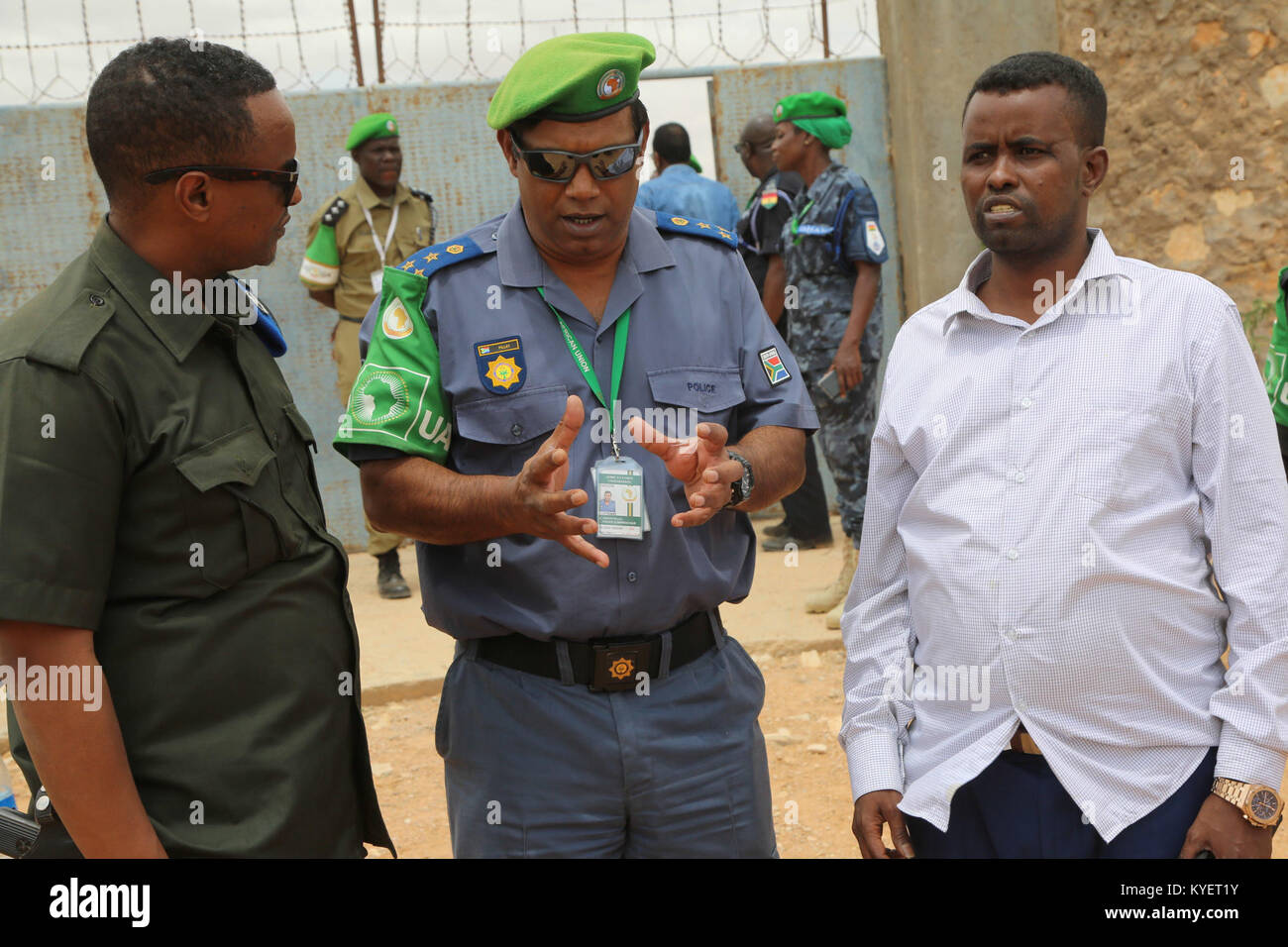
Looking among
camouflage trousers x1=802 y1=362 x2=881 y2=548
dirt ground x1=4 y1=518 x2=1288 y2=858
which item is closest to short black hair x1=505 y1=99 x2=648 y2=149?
dirt ground x1=4 y1=518 x2=1288 y2=858

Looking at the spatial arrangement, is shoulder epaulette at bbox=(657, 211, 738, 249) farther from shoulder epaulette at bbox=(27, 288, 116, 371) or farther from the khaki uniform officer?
the khaki uniform officer

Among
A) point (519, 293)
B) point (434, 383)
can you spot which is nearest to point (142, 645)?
point (434, 383)

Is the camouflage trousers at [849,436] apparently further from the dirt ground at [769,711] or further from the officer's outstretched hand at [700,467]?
the officer's outstretched hand at [700,467]

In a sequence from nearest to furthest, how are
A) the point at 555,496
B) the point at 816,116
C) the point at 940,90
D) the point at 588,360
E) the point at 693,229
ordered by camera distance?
the point at 555,496 < the point at 588,360 < the point at 693,229 < the point at 816,116 < the point at 940,90

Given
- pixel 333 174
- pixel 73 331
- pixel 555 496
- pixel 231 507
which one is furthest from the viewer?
pixel 333 174

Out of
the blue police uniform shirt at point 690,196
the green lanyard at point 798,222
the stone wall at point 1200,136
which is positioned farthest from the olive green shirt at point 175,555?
the stone wall at point 1200,136

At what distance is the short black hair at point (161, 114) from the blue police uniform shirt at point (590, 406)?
21.3 inches

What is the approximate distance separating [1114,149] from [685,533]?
470 centimetres

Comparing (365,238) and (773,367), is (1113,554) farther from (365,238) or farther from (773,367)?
(365,238)

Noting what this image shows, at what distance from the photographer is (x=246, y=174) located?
193 cm

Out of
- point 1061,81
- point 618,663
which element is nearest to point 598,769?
point 618,663

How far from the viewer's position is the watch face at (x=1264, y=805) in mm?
1814

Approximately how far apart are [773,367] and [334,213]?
4.65 meters
